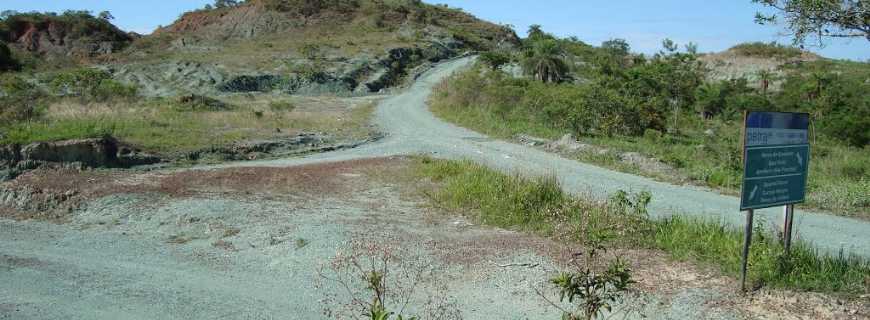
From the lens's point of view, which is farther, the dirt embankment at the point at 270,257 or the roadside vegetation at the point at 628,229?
the dirt embankment at the point at 270,257

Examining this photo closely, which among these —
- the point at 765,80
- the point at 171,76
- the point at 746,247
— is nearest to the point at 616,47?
the point at 765,80

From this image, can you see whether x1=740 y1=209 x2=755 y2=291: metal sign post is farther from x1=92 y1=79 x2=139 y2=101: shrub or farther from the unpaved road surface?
x1=92 y1=79 x2=139 y2=101: shrub

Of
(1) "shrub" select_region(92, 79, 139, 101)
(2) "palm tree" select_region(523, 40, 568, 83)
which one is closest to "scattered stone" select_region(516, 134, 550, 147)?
(1) "shrub" select_region(92, 79, 139, 101)

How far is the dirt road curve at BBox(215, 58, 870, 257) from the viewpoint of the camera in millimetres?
8906

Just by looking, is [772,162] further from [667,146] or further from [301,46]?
[301,46]

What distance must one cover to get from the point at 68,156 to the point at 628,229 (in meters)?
11.9

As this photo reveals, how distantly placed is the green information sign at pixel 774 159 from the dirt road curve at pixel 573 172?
1.86 metres

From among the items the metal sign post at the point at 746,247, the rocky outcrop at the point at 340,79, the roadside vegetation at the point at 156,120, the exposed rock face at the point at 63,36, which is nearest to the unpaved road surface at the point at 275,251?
the metal sign post at the point at 746,247

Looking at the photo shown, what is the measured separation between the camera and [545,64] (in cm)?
4194

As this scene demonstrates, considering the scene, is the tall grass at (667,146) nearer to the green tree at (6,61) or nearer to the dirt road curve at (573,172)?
the dirt road curve at (573,172)

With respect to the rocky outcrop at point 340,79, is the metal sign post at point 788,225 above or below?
below

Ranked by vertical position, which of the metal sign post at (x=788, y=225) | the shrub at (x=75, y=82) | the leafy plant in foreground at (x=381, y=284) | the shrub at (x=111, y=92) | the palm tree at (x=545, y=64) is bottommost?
the leafy plant in foreground at (x=381, y=284)

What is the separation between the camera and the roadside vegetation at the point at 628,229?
575 centimetres

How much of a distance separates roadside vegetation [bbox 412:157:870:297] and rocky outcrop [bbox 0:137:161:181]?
772cm
